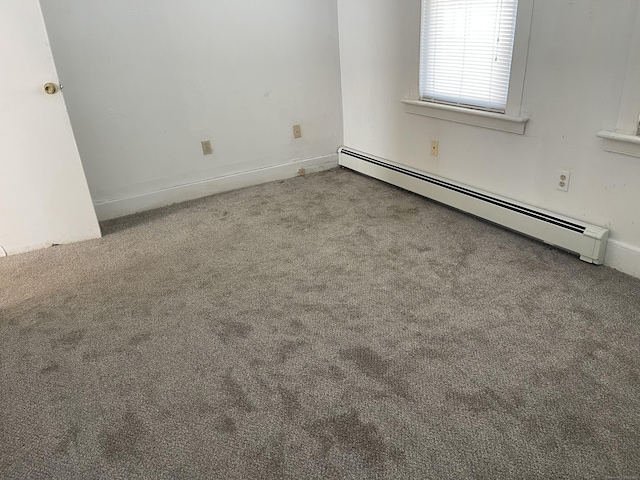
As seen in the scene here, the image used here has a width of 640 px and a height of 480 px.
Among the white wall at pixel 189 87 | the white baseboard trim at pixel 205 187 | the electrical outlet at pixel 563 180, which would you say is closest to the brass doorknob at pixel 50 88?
the white wall at pixel 189 87

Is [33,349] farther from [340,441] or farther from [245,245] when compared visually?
[340,441]

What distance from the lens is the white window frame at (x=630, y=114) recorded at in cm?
203

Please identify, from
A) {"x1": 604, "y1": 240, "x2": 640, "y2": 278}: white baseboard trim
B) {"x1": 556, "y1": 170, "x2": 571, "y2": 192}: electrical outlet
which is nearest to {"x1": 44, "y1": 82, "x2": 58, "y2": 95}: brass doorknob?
{"x1": 556, "y1": 170, "x2": 571, "y2": 192}: electrical outlet

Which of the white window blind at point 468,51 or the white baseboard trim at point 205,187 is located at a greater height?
the white window blind at point 468,51

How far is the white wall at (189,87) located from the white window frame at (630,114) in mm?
2352

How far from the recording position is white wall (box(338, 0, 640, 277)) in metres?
2.18

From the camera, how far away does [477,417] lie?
1.58 m

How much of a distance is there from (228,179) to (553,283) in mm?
2503

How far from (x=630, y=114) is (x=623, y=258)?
698 millimetres

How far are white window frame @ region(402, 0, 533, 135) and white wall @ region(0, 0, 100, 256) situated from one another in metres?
2.34

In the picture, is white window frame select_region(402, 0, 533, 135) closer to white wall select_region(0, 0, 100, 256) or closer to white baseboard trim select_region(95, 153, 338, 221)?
white baseboard trim select_region(95, 153, 338, 221)

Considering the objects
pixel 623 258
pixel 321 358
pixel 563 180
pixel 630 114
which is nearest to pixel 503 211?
pixel 563 180

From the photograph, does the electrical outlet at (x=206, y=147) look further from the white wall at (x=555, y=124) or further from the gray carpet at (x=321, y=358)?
the white wall at (x=555, y=124)

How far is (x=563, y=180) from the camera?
2.51m
